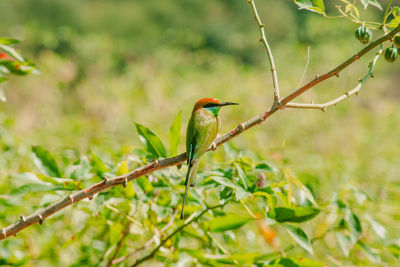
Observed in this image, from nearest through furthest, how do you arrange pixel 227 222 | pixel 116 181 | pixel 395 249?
pixel 116 181, pixel 227 222, pixel 395 249

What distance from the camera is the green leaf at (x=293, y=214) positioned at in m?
0.74

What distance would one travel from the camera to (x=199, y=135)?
66 centimetres

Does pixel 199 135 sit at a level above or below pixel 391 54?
below

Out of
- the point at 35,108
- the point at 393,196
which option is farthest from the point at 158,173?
the point at 35,108

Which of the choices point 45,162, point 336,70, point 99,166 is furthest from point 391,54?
point 45,162

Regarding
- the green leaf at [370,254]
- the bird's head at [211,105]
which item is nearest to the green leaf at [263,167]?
the bird's head at [211,105]

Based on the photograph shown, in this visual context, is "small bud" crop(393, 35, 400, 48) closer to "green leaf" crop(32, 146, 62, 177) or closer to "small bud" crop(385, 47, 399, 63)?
"small bud" crop(385, 47, 399, 63)

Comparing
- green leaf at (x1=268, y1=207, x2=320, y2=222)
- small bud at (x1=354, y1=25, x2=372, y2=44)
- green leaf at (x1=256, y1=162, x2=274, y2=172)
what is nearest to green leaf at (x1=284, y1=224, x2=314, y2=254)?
green leaf at (x1=268, y1=207, x2=320, y2=222)

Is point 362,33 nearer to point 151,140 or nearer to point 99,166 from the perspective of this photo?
point 151,140

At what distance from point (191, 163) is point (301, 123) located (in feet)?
13.2

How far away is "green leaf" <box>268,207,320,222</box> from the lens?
74 centimetres

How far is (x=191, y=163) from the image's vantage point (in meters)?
0.65

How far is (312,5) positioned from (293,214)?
1.19 ft

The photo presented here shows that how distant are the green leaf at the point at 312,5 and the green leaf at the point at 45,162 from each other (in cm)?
54
